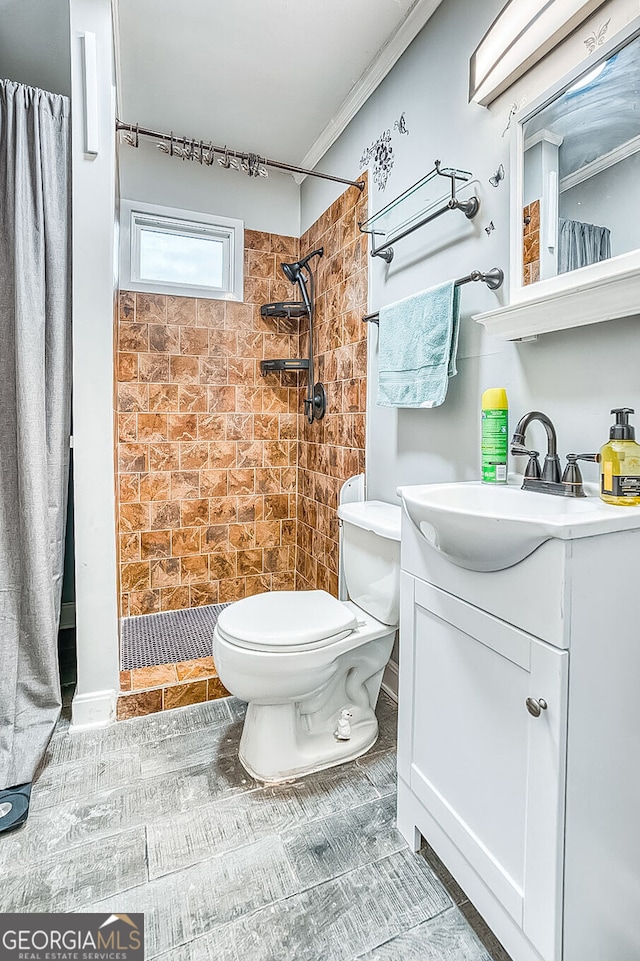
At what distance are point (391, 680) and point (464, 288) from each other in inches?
58.2

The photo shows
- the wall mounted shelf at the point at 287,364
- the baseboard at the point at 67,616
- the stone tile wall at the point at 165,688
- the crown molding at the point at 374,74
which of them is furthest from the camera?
the wall mounted shelf at the point at 287,364

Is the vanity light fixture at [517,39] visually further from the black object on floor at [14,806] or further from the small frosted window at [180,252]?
the black object on floor at [14,806]

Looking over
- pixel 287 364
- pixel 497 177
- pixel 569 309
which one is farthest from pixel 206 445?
pixel 569 309

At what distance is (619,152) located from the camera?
3.43 feet

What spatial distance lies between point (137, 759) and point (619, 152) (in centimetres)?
209

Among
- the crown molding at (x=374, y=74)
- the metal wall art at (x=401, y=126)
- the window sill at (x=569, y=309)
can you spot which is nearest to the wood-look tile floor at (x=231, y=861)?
the window sill at (x=569, y=309)

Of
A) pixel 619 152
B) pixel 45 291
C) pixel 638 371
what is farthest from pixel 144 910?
pixel 619 152

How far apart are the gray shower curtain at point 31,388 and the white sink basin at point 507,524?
48.8 inches

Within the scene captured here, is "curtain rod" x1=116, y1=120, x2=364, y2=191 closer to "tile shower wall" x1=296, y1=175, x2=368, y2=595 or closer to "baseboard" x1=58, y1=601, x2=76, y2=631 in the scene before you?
"tile shower wall" x1=296, y1=175, x2=368, y2=595

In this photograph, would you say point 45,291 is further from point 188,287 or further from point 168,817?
point 168,817

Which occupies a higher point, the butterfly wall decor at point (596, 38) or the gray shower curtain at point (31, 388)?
the butterfly wall decor at point (596, 38)

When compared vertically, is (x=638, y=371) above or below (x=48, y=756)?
above

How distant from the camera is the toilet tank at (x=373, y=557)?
155cm

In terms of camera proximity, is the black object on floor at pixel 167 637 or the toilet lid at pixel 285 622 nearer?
the toilet lid at pixel 285 622
